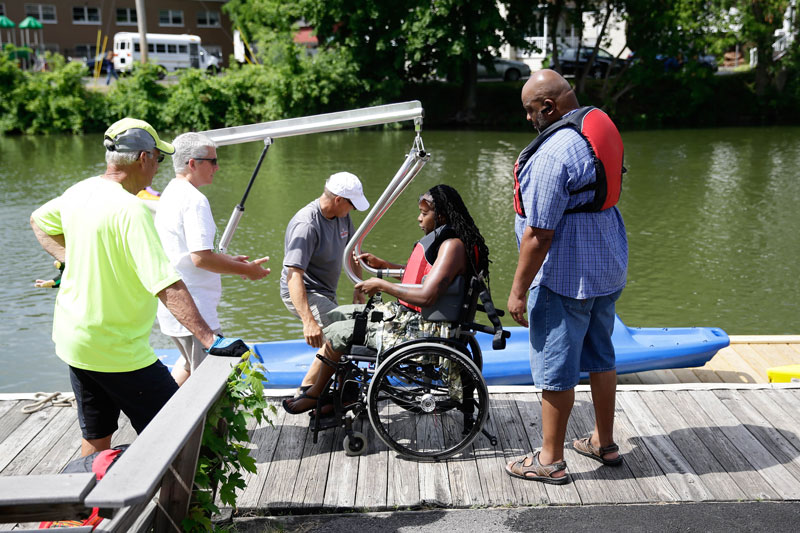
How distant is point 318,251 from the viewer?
4551 mm

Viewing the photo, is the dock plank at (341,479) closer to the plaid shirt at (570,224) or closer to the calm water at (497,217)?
the plaid shirt at (570,224)

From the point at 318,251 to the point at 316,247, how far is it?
3 centimetres

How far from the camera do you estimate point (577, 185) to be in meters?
3.41

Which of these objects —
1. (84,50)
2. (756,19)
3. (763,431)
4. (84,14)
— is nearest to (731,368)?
(763,431)

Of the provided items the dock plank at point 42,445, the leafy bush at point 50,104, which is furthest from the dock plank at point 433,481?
the leafy bush at point 50,104

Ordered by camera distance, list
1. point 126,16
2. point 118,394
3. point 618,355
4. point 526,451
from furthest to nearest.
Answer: point 126,16
point 618,355
point 526,451
point 118,394

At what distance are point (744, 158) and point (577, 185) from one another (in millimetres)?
19633

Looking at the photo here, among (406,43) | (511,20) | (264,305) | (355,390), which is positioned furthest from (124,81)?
(355,390)

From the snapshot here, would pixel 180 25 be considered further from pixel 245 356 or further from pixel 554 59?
pixel 245 356

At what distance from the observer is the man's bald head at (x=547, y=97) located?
3.48 metres

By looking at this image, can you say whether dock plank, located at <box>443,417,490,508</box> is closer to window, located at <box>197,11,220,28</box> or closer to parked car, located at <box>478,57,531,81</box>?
parked car, located at <box>478,57,531,81</box>

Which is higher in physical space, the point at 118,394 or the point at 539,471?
the point at 118,394

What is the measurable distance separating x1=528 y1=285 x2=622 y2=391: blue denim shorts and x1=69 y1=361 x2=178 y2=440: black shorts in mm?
1633

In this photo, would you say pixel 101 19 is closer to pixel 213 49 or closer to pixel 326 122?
pixel 213 49
